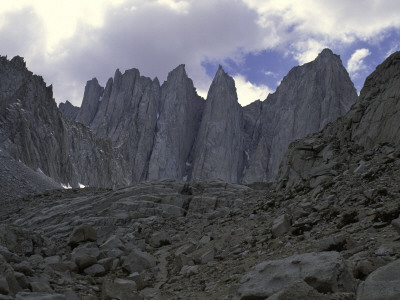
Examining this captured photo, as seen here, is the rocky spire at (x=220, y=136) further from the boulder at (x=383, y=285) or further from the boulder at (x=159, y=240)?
the boulder at (x=383, y=285)

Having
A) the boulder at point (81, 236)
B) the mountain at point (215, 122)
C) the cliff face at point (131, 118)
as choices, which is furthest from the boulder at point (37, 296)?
the cliff face at point (131, 118)

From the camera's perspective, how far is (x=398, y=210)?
8.68 metres

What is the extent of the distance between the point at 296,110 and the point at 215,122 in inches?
1049

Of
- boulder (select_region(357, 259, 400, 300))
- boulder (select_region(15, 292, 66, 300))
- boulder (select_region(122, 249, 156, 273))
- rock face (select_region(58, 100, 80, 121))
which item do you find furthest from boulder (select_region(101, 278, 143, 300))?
rock face (select_region(58, 100, 80, 121))

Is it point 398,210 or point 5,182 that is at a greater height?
point 5,182

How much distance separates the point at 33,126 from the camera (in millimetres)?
77375

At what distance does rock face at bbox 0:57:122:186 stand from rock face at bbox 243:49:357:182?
2396 inches

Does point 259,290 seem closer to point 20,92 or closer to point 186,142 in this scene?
point 20,92

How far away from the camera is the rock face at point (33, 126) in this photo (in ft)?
231

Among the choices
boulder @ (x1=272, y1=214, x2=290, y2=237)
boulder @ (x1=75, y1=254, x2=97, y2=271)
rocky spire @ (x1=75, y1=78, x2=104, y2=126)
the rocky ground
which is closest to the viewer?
the rocky ground

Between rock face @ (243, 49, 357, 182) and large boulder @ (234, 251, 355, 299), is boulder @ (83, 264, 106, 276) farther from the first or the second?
rock face @ (243, 49, 357, 182)

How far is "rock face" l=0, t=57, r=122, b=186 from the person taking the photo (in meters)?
70.4

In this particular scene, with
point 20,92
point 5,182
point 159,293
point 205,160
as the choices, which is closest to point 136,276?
point 159,293

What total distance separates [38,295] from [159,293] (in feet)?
11.8
